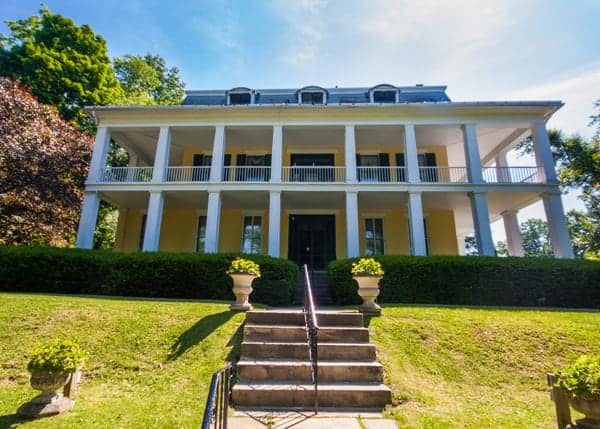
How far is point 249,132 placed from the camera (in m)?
13.0

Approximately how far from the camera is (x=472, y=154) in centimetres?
1159

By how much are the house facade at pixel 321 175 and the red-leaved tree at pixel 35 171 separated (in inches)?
81.4

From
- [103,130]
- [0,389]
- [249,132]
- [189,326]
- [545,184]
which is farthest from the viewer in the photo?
[249,132]

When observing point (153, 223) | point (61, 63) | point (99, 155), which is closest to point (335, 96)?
point (153, 223)

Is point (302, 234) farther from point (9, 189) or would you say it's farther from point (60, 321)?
point (9, 189)

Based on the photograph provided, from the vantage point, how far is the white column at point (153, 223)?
36.1 ft

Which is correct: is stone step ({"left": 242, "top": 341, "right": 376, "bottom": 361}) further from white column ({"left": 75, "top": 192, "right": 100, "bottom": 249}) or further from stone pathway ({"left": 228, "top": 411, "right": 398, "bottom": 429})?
white column ({"left": 75, "top": 192, "right": 100, "bottom": 249})

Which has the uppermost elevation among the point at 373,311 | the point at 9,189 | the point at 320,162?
the point at 320,162

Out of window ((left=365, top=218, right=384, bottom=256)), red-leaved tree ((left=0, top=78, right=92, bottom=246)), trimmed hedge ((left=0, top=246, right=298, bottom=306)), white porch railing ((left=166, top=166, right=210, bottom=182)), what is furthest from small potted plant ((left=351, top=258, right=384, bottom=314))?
red-leaved tree ((left=0, top=78, right=92, bottom=246))

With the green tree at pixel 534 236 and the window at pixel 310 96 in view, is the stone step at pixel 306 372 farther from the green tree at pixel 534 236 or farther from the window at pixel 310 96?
the green tree at pixel 534 236

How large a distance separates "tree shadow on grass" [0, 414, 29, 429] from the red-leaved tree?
11725mm

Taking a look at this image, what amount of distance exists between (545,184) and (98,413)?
1441cm

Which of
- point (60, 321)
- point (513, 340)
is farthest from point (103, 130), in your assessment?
point (513, 340)

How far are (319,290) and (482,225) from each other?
6.55 metres
